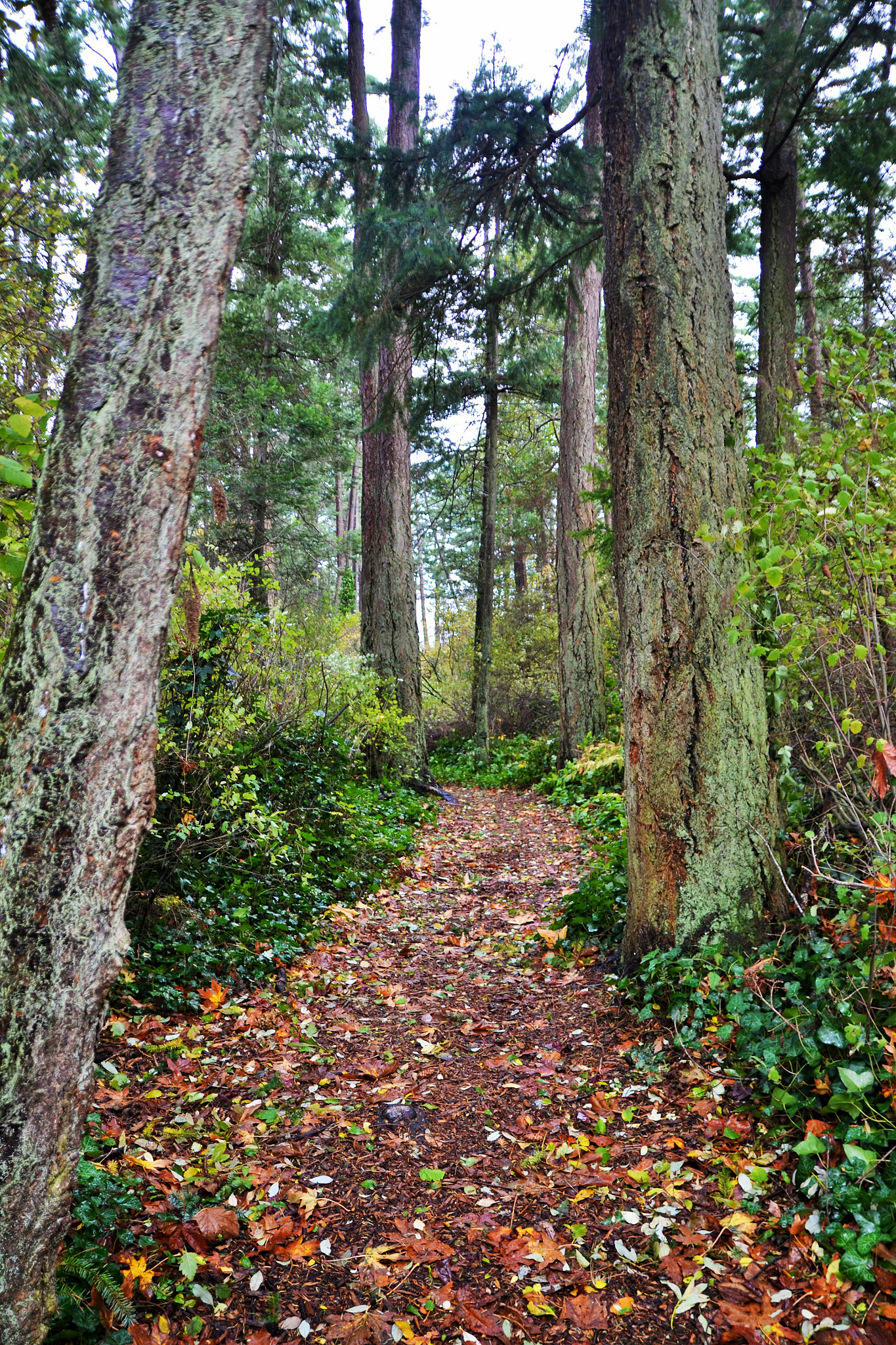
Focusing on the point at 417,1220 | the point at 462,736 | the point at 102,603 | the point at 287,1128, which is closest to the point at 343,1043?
the point at 287,1128

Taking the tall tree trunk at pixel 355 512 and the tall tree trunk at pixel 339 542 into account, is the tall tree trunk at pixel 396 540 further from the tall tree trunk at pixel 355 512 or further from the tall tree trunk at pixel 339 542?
the tall tree trunk at pixel 339 542

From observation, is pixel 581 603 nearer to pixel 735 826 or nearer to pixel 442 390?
pixel 442 390

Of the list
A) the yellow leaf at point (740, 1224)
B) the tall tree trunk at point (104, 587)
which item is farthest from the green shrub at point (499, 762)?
the tall tree trunk at point (104, 587)

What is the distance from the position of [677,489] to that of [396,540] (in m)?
5.98

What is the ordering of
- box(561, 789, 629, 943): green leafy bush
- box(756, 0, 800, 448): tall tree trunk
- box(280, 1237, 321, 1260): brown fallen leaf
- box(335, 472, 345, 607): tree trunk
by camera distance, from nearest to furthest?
box(280, 1237, 321, 1260): brown fallen leaf
box(561, 789, 629, 943): green leafy bush
box(756, 0, 800, 448): tall tree trunk
box(335, 472, 345, 607): tree trunk

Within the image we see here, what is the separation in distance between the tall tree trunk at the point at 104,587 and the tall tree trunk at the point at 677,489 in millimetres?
2279

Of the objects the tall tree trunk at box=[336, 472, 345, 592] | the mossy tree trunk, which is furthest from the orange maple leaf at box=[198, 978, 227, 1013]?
the tall tree trunk at box=[336, 472, 345, 592]

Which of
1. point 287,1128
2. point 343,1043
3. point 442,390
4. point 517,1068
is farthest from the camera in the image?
point 442,390

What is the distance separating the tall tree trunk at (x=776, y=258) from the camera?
572 centimetres

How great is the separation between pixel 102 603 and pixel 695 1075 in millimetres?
2898

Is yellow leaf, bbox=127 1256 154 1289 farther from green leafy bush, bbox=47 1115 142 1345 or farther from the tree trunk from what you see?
the tree trunk

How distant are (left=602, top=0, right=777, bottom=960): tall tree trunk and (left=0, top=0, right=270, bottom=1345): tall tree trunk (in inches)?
89.7

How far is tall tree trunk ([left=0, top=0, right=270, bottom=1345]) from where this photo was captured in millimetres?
1696

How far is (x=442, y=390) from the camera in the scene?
8.19m
